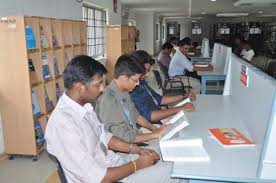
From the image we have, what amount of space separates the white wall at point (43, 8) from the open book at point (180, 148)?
2461 millimetres

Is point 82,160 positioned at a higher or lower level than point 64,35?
lower

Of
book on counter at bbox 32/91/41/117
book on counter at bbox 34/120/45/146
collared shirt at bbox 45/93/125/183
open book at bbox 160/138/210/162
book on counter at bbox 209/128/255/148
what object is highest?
collared shirt at bbox 45/93/125/183

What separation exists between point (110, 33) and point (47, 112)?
14.2 ft

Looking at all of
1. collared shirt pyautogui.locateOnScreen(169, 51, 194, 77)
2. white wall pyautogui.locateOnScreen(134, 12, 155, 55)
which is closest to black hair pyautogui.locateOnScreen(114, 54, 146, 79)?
collared shirt pyautogui.locateOnScreen(169, 51, 194, 77)

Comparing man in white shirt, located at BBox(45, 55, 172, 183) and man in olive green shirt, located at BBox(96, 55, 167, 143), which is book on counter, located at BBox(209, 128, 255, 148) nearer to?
man in olive green shirt, located at BBox(96, 55, 167, 143)

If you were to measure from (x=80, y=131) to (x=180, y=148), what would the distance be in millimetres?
587

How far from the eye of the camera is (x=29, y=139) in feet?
9.66

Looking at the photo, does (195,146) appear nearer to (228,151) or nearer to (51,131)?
(228,151)

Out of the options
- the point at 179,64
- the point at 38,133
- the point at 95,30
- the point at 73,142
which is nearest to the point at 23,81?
the point at 38,133

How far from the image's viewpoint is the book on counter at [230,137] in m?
1.53

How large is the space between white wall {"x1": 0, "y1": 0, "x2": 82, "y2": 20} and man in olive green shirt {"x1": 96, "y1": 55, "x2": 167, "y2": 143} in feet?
6.52

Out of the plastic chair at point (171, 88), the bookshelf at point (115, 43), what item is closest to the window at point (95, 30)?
the bookshelf at point (115, 43)

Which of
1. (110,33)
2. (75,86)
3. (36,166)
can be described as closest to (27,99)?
(36,166)

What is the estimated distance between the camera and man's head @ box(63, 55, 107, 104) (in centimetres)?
124
